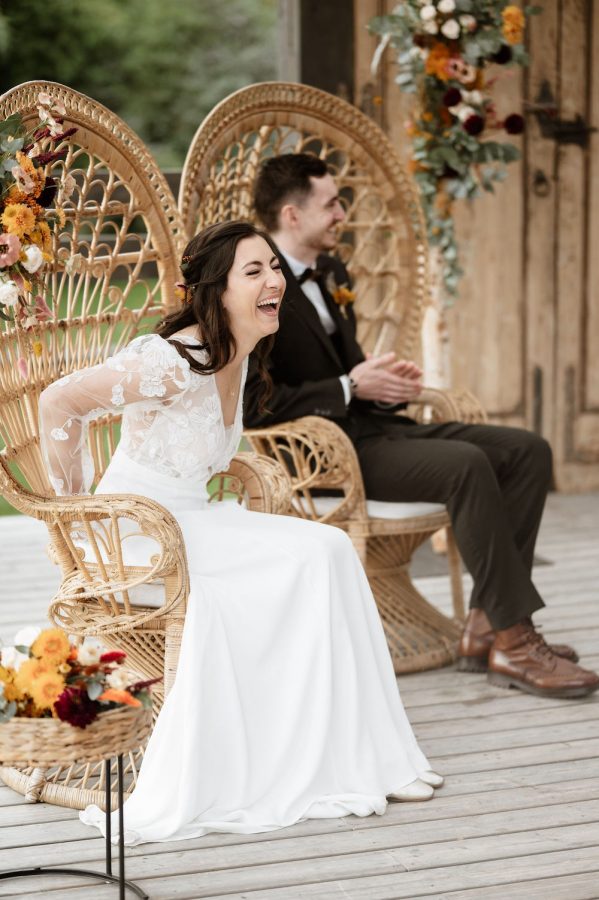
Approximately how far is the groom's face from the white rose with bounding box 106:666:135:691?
1.75 meters

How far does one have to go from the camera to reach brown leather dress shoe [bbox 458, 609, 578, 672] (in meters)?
3.32

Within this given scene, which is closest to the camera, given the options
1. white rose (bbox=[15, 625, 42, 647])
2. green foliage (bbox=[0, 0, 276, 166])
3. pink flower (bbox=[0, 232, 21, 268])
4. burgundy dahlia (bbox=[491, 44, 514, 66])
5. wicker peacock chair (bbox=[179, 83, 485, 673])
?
white rose (bbox=[15, 625, 42, 647])

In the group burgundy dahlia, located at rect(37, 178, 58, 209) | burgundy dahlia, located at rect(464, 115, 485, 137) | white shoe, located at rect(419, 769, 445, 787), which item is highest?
burgundy dahlia, located at rect(464, 115, 485, 137)

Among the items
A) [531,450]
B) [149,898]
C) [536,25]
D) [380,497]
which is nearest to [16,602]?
[380,497]

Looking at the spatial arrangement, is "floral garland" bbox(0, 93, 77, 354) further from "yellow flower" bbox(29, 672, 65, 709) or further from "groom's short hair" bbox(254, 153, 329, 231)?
"groom's short hair" bbox(254, 153, 329, 231)

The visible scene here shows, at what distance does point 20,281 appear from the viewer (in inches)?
95.0

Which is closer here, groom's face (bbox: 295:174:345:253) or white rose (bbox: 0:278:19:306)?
white rose (bbox: 0:278:19:306)

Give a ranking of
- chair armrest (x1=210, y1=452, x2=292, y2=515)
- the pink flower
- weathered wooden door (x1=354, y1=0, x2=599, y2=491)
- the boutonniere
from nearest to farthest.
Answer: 1. the pink flower
2. chair armrest (x1=210, y1=452, x2=292, y2=515)
3. the boutonniere
4. weathered wooden door (x1=354, y1=0, x2=599, y2=491)

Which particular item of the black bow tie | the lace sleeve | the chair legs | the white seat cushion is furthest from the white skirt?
the black bow tie

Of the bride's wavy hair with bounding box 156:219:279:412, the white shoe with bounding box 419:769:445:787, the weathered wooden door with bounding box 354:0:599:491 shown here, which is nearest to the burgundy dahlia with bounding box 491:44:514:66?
the weathered wooden door with bounding box 354:0:599:491

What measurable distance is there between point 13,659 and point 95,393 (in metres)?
0.68

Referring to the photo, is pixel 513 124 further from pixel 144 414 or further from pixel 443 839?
pixel 443 839

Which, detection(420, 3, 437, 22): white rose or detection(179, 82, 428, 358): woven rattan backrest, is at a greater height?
detection(420, 3, 437, 22): white rose

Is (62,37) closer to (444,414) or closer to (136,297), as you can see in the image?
(136,297)
